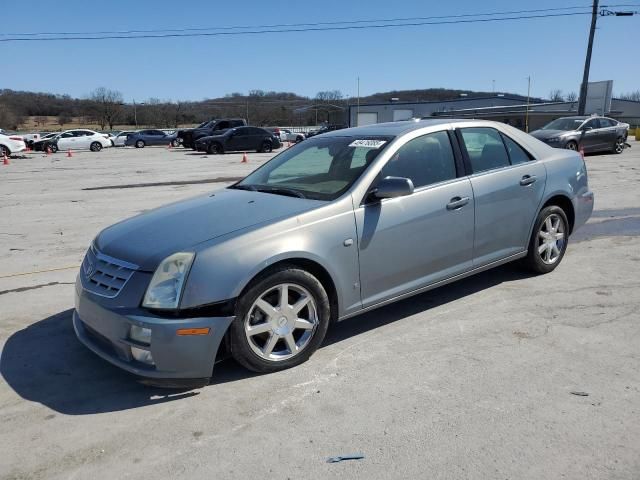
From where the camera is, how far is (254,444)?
9.16ft

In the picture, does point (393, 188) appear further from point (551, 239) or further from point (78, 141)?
point (78, 141)

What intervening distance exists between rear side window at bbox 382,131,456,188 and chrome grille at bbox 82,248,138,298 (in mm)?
1981

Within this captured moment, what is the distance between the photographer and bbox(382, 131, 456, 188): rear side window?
4.20m

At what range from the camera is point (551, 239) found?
5.41 m

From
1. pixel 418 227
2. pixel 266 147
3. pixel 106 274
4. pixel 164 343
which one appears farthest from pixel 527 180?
pixel 266 147

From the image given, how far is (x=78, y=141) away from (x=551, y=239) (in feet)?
126

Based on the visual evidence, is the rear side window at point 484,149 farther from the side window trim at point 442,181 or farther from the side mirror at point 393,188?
the side mirror at point 393,188

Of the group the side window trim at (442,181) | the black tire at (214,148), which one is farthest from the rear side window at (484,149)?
the black tire at (214,148)

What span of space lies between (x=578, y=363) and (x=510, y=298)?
131cm

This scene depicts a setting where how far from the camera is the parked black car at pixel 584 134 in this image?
18.6 m

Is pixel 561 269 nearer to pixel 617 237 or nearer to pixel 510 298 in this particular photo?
pixel 510 298

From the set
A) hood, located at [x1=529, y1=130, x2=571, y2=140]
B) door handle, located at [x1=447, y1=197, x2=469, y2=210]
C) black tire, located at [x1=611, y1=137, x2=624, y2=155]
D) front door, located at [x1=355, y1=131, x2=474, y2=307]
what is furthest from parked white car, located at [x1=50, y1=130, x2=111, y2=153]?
door handle, located at [x1=447, y1=197, x2=469, y2=210]

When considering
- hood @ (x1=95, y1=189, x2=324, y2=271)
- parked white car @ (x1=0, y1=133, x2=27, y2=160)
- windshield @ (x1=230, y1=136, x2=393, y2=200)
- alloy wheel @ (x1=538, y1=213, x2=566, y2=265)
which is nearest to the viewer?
hood @ (x1=95, y1=189, x2=324, y2=271)

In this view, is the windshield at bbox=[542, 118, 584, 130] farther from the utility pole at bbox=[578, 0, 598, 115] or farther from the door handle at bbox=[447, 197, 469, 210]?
the door handle at bbox=[447, 197, 469, 210]
